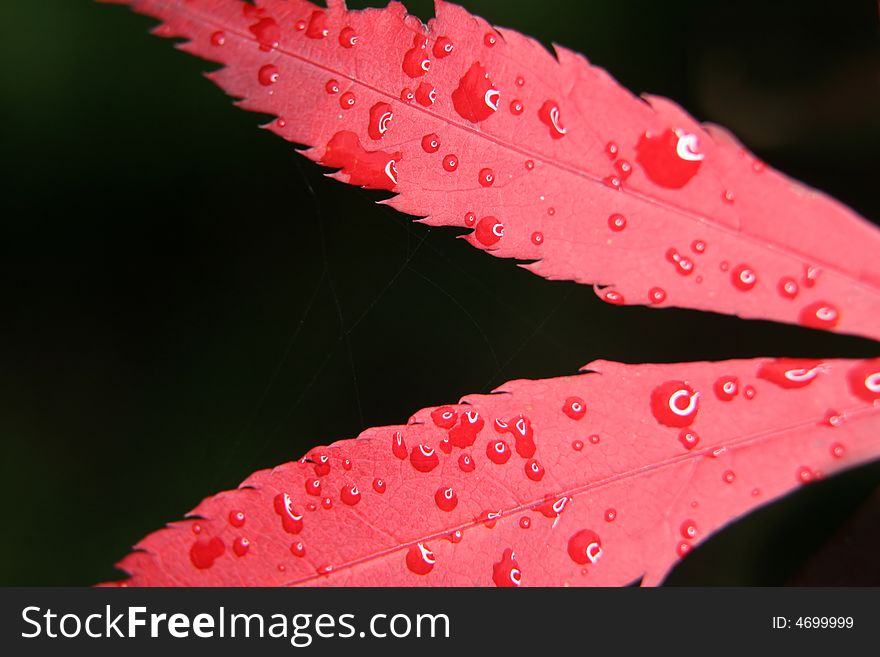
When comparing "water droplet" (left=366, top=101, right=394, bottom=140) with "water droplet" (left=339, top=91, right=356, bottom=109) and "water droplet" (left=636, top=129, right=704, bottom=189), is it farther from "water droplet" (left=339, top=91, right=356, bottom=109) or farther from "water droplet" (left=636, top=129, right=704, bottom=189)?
"water droplet" (left=636, top=129, right=704, bottom=189)

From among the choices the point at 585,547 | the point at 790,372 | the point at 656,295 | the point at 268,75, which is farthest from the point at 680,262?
the point at 268,75

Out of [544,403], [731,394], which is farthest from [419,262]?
[731,394]

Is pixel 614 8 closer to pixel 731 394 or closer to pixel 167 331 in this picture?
pixel 731 394

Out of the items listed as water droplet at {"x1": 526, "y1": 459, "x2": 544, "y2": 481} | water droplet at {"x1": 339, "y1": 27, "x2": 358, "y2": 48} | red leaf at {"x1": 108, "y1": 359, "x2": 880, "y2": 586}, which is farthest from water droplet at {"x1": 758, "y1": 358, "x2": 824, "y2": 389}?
water droplet at {"x1": 339, "y1": 27, "x2": 358, "y2": 48}

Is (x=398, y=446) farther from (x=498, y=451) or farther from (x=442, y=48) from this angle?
(x=442, y=48)

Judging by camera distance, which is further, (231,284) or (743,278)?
(231,284)
